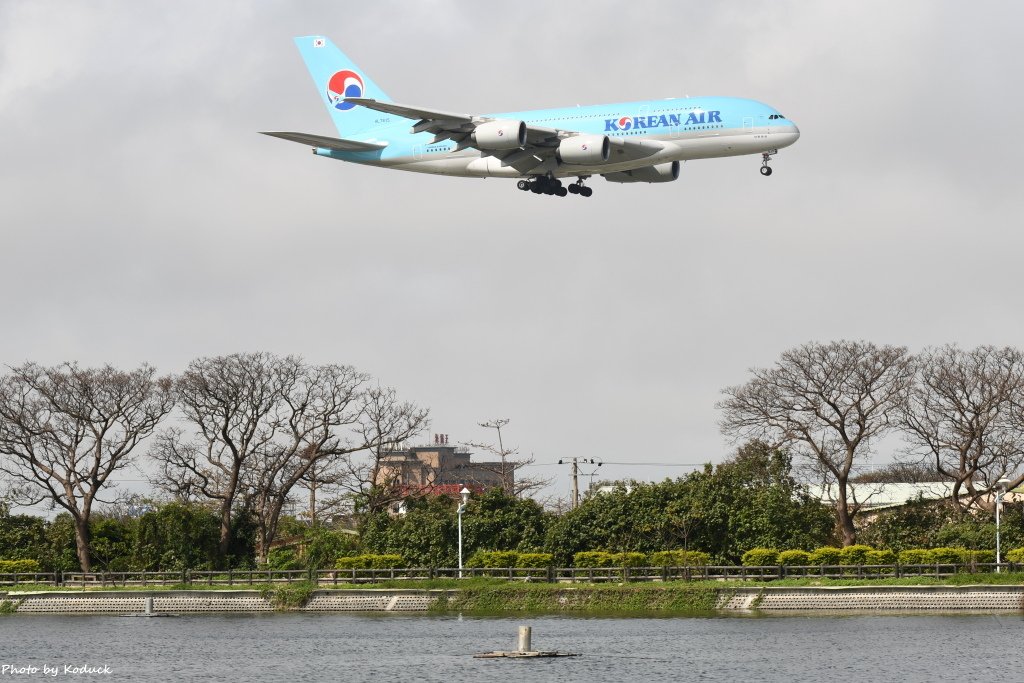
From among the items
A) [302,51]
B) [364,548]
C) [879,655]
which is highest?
[302,51]

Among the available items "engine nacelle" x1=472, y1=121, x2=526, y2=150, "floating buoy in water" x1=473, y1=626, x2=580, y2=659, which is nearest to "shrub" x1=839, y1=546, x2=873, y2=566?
"floating buoy in water" x1=473, y1=626, x2=580, y2=659

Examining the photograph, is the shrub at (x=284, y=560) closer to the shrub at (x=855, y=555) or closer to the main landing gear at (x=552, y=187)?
the main landing gear at (x=552, y=187)

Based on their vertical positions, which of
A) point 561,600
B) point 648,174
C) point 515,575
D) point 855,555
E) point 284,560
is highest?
point 648,174

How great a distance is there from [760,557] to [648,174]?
1720 cm

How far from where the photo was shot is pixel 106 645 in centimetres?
5488

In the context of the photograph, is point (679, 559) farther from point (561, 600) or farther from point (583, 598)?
point (561, 600)

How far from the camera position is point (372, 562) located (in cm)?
6481

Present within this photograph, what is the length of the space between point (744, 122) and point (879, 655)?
23399mm

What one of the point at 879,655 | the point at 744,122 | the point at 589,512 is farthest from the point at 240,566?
the point at 879,655

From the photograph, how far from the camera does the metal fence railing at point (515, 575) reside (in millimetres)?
55500

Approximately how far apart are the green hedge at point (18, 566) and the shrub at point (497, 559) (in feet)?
67.3

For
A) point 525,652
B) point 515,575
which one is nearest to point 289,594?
point 515,575

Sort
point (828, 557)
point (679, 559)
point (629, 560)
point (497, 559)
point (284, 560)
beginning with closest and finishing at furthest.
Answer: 1. point (828, 557)
2. point (679, 559)
3. point (629, 560)
4. point (497, 559)
5. point (284, 560)

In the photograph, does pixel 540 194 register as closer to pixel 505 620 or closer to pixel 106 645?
pixel 505 620
